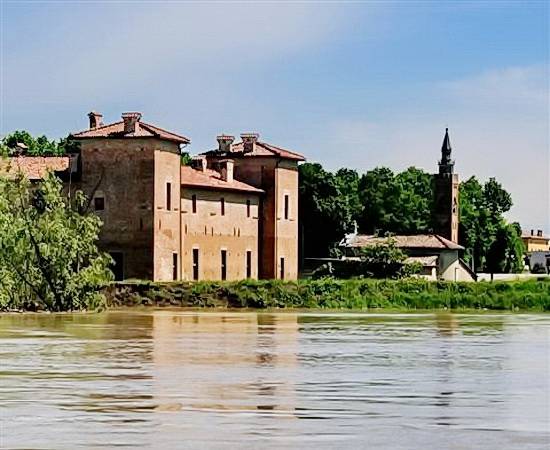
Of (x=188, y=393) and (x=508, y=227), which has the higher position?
(x=508, y=227)

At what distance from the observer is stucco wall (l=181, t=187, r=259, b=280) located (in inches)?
3142

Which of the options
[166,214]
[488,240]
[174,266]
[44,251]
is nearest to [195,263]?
[174,266]

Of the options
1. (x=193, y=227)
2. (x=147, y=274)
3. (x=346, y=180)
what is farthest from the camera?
(x=346, y=180)

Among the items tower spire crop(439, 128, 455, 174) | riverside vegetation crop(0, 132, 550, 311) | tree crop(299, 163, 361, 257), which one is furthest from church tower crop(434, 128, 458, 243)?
riverside vegetation crop(0, 132, 550, 311)

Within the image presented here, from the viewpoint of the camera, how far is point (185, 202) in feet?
261

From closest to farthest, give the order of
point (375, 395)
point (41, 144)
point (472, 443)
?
1. point (472, 443)
2. point (375, 395)
3. point (41, 144)

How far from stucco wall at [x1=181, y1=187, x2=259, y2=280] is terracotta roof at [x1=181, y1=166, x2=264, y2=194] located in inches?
14.2

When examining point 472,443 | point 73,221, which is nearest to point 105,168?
point 73,221

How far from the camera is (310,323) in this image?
2083 inches

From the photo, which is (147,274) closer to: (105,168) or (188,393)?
(105,168)

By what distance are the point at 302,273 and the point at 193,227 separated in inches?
887

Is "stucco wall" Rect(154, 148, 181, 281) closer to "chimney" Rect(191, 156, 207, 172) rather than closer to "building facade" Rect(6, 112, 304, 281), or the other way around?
"building facade" Rect(6, 112, 304, 281)

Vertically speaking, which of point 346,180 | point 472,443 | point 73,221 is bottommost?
point 472,443

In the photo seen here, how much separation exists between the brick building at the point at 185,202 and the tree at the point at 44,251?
13.5 meters
